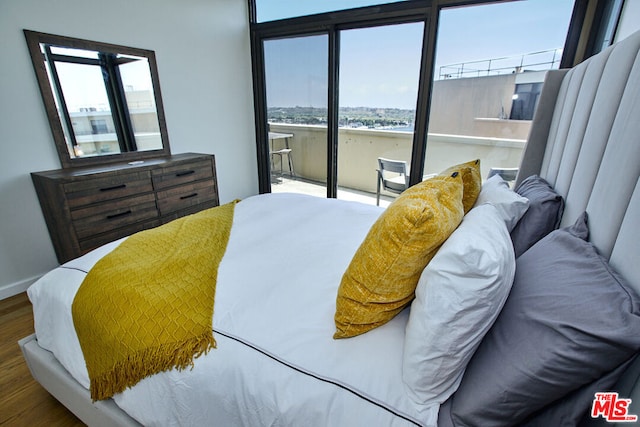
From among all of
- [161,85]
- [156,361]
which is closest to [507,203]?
[156,361]

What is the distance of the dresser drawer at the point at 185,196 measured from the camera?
258 cm

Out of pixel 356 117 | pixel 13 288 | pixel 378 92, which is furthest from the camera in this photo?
pixel 356 117

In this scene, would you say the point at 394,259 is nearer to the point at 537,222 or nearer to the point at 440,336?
the point at 440,336

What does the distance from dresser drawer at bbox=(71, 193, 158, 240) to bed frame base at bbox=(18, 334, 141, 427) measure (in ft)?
3.32

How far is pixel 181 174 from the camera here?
2.68 m

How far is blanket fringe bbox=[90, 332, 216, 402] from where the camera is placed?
0.87 meters

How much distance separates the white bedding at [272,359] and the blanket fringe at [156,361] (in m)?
0.02

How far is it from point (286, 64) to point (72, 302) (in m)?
3.21

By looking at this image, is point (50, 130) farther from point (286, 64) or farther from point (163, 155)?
point (286, 64)

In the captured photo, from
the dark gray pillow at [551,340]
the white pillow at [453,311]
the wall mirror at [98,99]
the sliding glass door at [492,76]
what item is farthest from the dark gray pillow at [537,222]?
the wall mirror at [98,99]

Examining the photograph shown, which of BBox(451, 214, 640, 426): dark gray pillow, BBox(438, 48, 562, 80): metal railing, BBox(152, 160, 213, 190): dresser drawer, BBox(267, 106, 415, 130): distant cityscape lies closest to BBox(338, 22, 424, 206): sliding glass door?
BBox(267, 106, 415, 130): distant cityscape

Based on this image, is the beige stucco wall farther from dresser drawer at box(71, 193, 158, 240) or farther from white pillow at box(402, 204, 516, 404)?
white pillow at box(402, 204, 516, 404)

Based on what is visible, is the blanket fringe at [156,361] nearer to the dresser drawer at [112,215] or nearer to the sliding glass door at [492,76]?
the dresser drawer at [112,215]

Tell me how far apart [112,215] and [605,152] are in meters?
2.79
